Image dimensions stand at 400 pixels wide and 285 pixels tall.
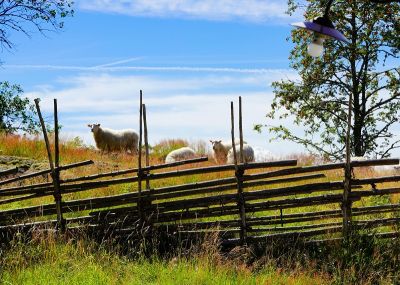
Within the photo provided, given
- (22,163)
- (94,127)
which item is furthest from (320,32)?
(94,127)

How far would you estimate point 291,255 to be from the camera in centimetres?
605

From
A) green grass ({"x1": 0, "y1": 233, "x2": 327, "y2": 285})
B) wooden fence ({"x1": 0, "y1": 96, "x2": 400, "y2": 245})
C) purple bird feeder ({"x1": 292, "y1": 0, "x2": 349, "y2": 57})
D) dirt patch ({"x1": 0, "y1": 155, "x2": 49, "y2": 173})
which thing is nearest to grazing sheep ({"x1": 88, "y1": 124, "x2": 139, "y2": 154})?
dirt patch ({"x1": 0, "y1": 155, "x2": 49, "y2": 173})

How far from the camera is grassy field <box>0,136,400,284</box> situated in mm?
5055

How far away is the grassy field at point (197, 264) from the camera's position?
5055mm

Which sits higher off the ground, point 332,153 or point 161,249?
point 332,153

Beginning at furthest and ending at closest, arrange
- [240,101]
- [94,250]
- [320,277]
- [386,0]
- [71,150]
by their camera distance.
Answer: [71,150] < [386,0] < [240,101] < [94,250] < [320,277]

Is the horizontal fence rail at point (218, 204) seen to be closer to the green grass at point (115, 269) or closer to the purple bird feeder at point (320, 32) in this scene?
the green grass at point (115, 269)

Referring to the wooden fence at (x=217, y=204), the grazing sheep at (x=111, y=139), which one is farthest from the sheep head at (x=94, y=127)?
the wooden fence at (x=217, y=204)

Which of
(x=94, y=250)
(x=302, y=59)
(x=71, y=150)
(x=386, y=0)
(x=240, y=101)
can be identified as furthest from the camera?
(x=302, y=59)

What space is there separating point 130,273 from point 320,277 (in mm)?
1833

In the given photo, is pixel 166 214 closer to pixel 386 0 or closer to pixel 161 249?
pixel 161 249

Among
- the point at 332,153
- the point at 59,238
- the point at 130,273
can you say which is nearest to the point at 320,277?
the point at 130,273

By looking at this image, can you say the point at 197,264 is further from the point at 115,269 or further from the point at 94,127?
the point at 94,127

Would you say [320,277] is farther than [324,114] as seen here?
No
